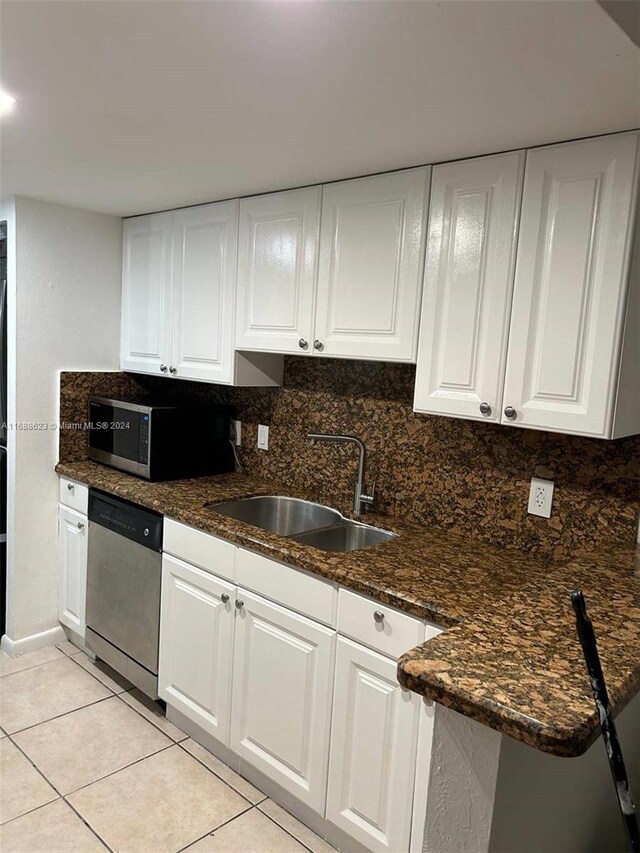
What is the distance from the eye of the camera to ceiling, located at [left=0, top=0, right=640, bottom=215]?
3.75ft

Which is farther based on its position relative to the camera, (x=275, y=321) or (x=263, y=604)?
(x=275, y=321)

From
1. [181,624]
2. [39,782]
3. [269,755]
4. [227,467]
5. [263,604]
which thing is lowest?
[39,782]

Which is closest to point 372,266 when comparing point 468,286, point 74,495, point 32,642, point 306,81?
point 468,286

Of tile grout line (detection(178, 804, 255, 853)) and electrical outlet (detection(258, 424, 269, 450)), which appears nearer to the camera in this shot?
tile grout line (detection(178, 804, 255, 853))

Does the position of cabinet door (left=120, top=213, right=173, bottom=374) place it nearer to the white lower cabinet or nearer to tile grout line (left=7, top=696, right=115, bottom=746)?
the white lower cabinet

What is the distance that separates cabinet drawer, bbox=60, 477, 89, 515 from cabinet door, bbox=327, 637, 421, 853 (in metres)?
1.57

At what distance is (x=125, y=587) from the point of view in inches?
106

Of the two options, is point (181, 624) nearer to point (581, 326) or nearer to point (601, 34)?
point (581, 326)

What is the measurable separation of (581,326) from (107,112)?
1.37 m

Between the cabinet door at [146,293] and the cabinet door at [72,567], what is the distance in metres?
0.79

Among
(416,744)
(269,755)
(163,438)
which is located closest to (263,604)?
(269,755)

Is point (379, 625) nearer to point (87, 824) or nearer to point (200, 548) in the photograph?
point (200, 548)

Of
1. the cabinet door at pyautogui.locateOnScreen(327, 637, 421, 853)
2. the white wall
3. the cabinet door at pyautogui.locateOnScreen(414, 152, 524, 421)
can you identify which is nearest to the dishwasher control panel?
the white wall

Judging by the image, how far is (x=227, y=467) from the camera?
304 centimetres
